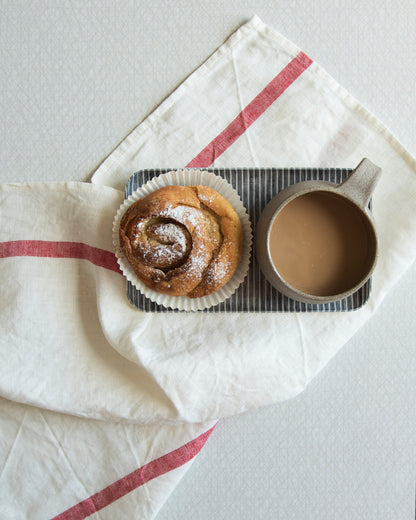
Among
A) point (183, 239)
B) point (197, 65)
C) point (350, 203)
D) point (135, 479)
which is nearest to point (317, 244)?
point (350, 203)

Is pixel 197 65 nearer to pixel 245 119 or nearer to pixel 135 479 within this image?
pixel 245 119

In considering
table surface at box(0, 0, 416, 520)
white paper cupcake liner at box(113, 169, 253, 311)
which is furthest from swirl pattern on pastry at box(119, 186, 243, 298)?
table surface at box(0, 0, 416, 520)

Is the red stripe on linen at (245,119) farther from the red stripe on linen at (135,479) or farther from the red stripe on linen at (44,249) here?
the red stripe on linen at (135,479)

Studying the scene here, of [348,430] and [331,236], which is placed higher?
[331,236]

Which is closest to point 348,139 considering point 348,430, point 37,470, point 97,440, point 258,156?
point 258,156

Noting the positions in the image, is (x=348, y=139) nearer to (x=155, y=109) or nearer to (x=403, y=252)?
(x=403, y=252)
